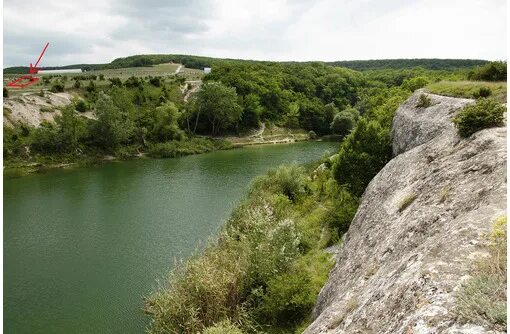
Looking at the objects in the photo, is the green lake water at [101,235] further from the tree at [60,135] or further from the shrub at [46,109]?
the shrub at [46,109]

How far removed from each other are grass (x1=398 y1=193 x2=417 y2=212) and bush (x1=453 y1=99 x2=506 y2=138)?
160 inches

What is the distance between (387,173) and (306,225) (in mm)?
11601

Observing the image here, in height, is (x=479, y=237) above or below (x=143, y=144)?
above

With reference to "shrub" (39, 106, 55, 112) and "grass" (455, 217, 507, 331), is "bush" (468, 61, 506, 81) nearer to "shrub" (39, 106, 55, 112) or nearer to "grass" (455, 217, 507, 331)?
"grass" (455, 217, 507, 331)

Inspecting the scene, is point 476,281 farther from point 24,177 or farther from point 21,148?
point 21,148

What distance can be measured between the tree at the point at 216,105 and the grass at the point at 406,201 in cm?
7711

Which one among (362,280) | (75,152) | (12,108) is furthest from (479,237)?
(12,108)

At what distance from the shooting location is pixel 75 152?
227ft

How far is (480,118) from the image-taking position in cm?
1645

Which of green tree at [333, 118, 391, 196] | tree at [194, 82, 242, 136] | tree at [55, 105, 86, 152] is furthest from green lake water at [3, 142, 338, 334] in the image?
tree at [194, 82, 242, 136]

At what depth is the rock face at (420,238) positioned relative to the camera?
8.17m

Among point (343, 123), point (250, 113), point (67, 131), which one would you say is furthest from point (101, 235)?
point (343, 123)

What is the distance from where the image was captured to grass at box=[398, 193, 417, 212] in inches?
597

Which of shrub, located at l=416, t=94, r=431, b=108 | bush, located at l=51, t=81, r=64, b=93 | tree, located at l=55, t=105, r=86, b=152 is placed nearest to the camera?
shrub, located at l=416, t=94, r=431, b=108
